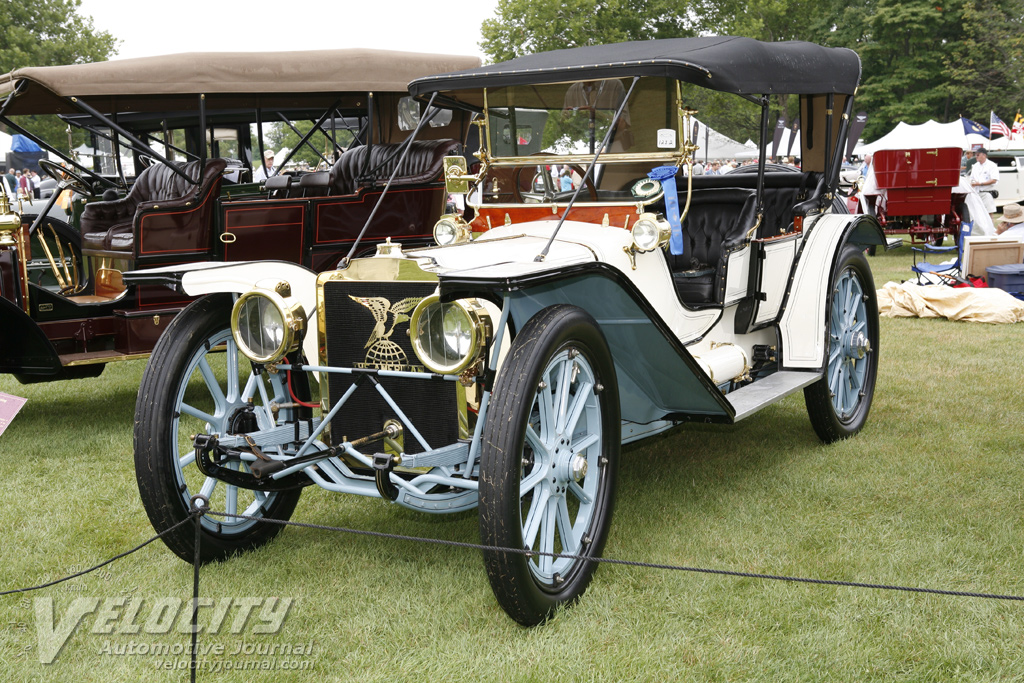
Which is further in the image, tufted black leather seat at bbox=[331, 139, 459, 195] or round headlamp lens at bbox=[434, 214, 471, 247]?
tufted black leather seat at bbox=[331, 139, 459, 195]

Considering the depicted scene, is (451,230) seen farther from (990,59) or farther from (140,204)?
(990,59)

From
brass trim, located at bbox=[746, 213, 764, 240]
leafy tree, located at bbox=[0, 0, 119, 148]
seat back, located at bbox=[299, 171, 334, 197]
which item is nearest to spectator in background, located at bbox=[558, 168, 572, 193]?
brass trim, located at bbox=[746, 213, 764, 240]

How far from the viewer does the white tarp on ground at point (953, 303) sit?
8.67m

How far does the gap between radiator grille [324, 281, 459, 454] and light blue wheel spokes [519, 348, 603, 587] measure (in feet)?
1.19

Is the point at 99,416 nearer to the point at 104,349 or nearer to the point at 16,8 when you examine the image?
the point at 104,349

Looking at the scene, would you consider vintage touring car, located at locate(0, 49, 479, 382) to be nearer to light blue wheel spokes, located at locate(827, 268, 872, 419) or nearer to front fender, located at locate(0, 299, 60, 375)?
front fender, located at locate(0, 299, 60, 375)

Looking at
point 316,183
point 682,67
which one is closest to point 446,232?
point 682,67

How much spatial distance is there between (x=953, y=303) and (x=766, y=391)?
5.51 m

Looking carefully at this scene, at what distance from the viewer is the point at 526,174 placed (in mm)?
4441

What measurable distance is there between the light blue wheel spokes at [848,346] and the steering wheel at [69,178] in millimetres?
5642

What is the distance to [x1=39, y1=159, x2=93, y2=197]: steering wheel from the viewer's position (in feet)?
23.6

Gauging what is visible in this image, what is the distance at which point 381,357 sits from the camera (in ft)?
11.0

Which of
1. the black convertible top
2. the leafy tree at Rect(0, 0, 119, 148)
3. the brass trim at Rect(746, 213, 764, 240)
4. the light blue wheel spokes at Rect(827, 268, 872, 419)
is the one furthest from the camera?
the leafy tree at Rect(0, 0, 119, 148)

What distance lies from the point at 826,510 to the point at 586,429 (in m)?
1.44
